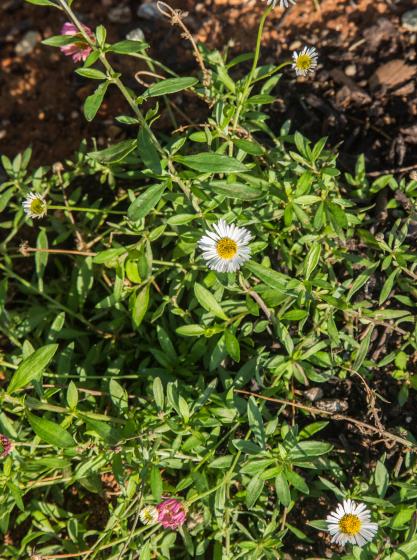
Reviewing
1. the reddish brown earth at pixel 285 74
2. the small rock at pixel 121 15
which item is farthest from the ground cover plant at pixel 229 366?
the small rock at pixel 121 15

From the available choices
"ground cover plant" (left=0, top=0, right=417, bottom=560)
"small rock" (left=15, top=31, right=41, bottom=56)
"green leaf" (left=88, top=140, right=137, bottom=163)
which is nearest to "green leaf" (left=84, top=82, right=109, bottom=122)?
"ground cover plant" (left=0, top=0, right=417, bottom=560)

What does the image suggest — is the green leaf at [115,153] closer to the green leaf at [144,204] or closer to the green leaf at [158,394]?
the green leaf at [144,204]

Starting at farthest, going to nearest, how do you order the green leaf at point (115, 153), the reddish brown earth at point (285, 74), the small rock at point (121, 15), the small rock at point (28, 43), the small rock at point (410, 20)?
the small rock at point (28, 43) → the small rock at point (121, 15) → the small rock at point (410, 20) → the reddish brown earth at point (285, 74) → the green leaf at point (115, 153)

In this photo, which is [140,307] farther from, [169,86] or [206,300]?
[169,86]

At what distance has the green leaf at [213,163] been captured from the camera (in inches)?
75.0

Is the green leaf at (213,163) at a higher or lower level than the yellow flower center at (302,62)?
lower

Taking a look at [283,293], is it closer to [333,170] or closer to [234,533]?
[333,170]

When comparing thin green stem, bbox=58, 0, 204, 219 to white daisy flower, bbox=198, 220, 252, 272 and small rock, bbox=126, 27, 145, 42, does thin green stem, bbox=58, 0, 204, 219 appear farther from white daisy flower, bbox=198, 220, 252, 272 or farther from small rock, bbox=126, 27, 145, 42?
small rock, bbox=126, 27, 145, 42

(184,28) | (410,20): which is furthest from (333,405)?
(410,20)

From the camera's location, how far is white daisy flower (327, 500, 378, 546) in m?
1.99

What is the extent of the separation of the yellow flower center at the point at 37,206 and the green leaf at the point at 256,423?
3.31 ft

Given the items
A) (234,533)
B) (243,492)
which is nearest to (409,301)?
(243,492)

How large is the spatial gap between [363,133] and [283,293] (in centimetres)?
114

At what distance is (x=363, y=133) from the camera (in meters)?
2.91
